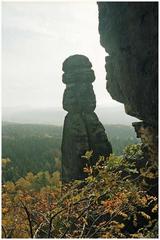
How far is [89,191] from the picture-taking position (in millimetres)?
10641

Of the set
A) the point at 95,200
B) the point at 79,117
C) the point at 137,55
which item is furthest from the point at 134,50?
the point at 79,117

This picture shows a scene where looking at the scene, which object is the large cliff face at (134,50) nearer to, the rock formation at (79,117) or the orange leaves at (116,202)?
the orange leaves at (116,202)

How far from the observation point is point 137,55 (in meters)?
7.79

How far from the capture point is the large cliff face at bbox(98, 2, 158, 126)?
7280 millimetres

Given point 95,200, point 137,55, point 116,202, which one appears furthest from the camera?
point 116,202

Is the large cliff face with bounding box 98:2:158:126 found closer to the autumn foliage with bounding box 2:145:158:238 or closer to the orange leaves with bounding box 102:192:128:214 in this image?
the autumn foliage with bounding box 2:145:158:238

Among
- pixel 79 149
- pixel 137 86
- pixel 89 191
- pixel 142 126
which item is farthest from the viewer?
pixel 79 149

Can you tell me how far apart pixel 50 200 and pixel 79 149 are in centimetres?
1949

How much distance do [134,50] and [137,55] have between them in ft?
0.44

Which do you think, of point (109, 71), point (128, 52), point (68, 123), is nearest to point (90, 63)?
point (68, 123)

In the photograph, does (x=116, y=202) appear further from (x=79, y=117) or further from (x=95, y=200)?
(x=79, y=117)

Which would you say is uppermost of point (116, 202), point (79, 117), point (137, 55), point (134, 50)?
point (134, 50)

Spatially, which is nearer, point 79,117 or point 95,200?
point 95,200

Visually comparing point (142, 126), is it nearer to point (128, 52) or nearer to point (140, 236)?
point (128, 52)
